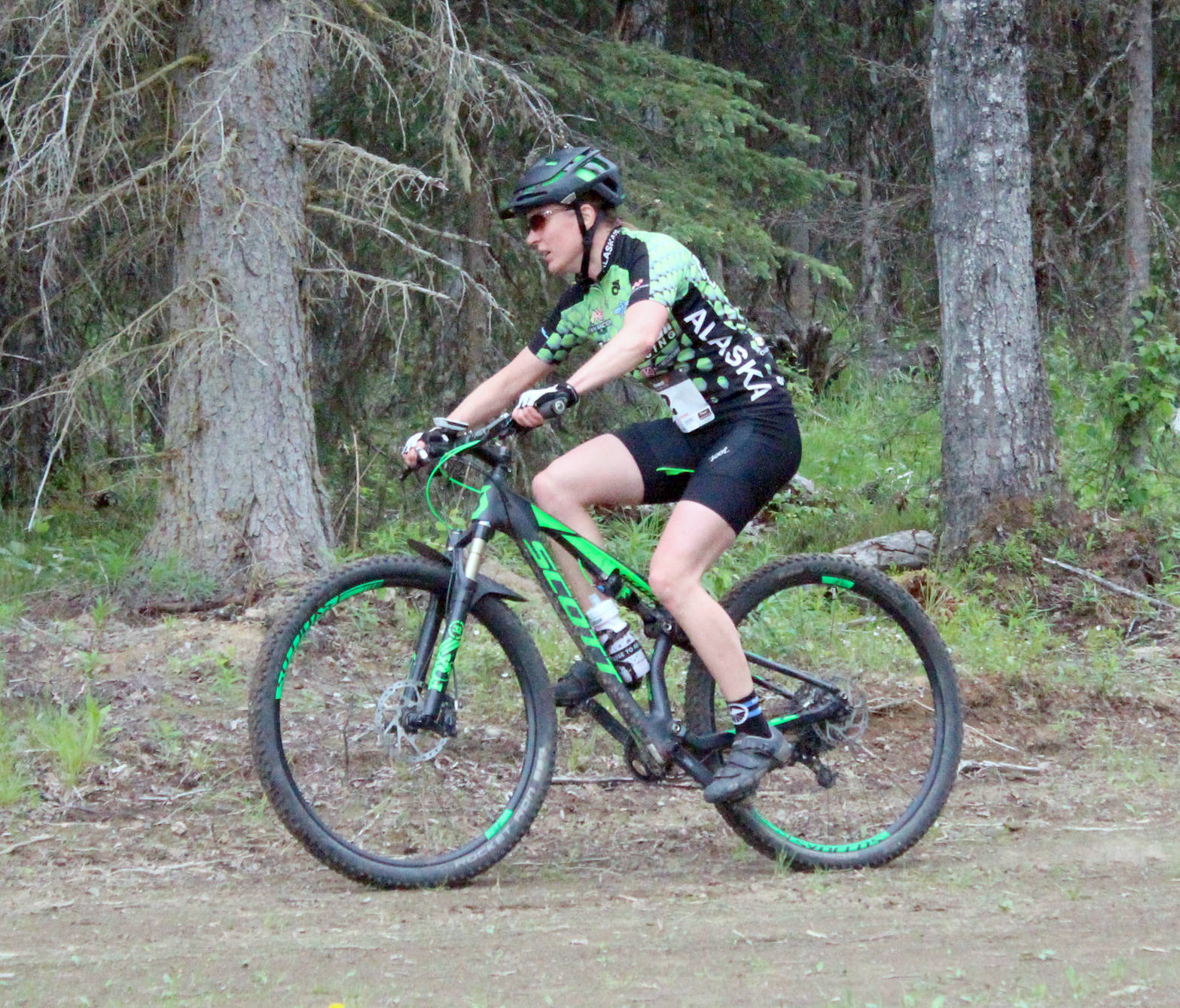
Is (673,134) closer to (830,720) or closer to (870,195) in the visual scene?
(830,720)

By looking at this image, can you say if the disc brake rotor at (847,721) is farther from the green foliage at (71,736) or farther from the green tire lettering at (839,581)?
the green foliage at (71,736)

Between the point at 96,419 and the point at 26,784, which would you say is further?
the point at 96,419

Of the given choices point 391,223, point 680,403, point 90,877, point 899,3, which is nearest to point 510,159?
point 391,223

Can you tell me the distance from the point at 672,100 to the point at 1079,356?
Answer: 5.26 m

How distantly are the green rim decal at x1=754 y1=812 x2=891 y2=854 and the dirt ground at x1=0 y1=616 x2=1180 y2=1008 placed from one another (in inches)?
4.7

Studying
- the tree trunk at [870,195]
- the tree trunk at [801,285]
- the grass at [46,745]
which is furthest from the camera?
the tree trunk at [801,285]

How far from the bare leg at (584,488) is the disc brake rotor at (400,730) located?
2.16ft

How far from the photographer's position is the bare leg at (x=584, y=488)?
4520 mm

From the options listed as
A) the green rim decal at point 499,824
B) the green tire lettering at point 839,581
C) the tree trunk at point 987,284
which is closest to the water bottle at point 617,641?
the green rim decal at point 499,824

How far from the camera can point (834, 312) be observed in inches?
706

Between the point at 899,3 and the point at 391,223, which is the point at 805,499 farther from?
the point at 899,3

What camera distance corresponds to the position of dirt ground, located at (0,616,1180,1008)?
3473 mm

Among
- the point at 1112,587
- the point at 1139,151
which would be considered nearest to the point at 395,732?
the point at 1112,587

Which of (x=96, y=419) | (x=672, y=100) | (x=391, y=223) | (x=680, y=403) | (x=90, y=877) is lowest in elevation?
(x=90, y=877)
